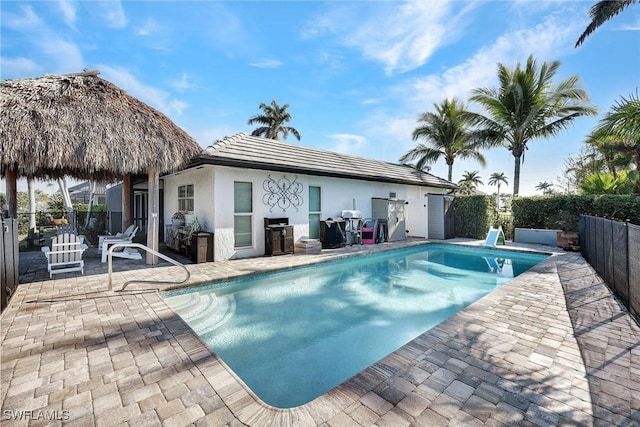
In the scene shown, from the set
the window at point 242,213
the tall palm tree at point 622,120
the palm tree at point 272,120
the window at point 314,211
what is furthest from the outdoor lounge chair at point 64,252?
the palm tree at point 272,120

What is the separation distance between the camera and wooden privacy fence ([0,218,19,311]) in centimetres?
434

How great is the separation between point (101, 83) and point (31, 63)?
6.08 m

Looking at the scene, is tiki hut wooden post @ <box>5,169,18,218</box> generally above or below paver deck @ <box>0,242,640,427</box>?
above

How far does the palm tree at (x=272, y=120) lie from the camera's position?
3091cm

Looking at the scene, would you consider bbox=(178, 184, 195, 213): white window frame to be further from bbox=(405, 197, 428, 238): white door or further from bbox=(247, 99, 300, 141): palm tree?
bbox=(247, 99, 300, 141): palm tree

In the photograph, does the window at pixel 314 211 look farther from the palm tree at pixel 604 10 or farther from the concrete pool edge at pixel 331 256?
the palm tree at pixel 604 10

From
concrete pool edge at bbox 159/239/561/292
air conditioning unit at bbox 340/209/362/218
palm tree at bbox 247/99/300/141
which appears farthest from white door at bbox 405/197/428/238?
palm tree at bbox 247/99/300/141

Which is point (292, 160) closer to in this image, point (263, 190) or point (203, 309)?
point (263, 190)

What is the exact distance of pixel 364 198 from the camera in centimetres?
1344

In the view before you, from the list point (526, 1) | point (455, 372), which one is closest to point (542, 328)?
point (455, 372)

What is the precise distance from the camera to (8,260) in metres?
4.78

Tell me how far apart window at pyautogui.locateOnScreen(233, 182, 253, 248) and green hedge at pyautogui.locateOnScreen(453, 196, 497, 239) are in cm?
1081

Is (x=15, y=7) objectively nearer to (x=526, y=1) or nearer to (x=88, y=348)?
(x=88, y=348)

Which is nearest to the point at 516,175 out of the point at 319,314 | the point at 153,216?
the point at 319,314
